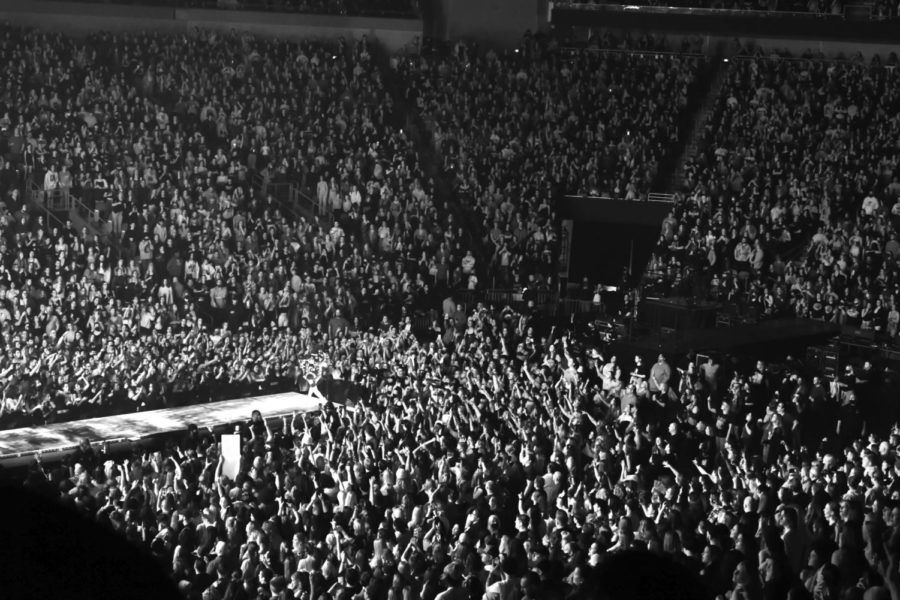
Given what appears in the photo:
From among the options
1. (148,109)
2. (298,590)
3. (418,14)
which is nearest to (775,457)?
(298,590)

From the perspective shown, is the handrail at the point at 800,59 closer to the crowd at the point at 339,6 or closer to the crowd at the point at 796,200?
the crowd at the point at 796,200

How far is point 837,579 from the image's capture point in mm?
6734

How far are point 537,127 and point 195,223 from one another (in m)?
7.08

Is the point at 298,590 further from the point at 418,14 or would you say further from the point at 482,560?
the point at 418,14

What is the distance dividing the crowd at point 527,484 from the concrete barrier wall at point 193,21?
1282cm

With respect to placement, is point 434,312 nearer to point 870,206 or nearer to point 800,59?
Answer: point 870,206

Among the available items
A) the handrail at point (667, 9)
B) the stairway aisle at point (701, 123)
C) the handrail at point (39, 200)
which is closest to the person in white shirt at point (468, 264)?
the stairway aisle at point (701, 123)

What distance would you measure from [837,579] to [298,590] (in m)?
3.79

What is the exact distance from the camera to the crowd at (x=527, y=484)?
765 centimetres

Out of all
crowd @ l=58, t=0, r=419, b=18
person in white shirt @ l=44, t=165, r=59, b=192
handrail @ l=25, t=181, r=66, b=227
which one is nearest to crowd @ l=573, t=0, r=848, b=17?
crowd @ l=58, t=0, r=419, b=18

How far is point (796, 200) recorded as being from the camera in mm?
18297

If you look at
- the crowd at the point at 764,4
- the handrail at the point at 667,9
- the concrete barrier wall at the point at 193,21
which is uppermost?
the crowd at the point at 764,4

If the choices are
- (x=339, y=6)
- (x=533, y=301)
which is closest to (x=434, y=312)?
(x=533, y=301)

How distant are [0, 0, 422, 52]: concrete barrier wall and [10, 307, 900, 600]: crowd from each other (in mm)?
12816
